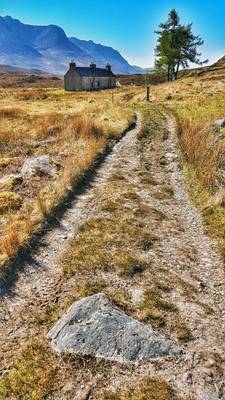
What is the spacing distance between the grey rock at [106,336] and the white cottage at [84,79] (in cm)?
9314

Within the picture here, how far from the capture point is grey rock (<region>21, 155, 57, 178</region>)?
15619 mm

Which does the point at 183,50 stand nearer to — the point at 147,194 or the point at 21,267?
the point at 147,194

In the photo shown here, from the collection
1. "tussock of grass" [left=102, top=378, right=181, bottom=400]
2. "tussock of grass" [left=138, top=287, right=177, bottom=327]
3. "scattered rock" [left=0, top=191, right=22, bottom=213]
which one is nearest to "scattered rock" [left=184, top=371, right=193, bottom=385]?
"tussock of grass" [left=102, top=378, right=181, bottom=400]

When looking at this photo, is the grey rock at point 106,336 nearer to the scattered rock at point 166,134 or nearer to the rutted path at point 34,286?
the rutted path at point 34,286

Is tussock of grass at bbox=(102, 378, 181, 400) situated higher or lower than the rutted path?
lower

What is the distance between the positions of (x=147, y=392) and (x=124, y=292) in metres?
2.61

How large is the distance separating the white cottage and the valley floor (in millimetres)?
85601

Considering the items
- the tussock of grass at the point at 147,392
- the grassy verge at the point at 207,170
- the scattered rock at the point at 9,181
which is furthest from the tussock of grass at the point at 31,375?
the scattered rock at the point at 9,181

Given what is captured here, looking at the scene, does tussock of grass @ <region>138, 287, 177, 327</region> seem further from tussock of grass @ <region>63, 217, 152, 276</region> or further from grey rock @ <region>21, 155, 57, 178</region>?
grey rock @ <region>21, 155, 57, 178</region>

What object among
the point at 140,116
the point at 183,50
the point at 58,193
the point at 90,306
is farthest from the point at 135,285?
the point at 183,50

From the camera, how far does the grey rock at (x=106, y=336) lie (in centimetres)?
676

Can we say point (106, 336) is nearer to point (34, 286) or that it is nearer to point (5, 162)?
point (34, 286)

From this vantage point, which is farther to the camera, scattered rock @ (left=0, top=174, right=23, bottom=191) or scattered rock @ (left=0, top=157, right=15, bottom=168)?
scattered rock @ (left=0, top=157, right=15, bottom=168)

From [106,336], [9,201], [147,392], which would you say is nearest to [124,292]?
[106,336]
